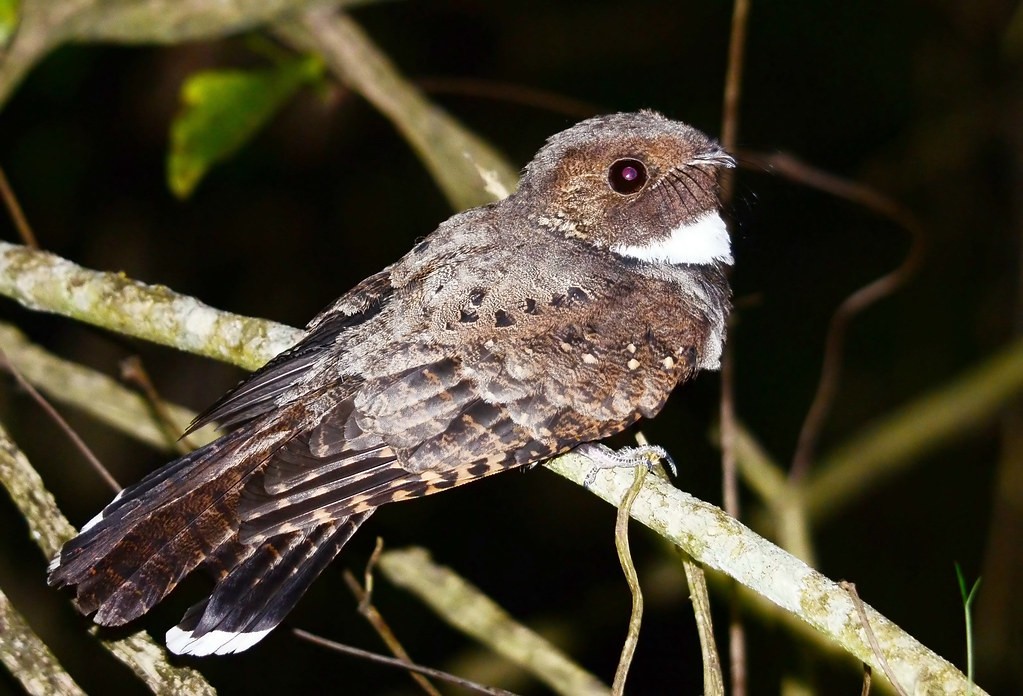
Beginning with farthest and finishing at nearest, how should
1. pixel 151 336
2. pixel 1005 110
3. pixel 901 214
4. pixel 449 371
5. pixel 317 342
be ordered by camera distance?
pixel 1005 110, pixel 901 214, pixel 151 336, pixel 317 342, pixel 449 371

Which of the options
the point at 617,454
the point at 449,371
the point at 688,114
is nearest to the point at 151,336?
the point at 449,371

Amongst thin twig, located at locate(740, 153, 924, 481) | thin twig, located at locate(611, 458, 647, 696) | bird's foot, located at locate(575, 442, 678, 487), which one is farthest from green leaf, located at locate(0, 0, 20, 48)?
thin twig, located at locate(611, 458, 647, 696)

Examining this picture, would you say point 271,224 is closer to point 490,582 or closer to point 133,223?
point 133,223

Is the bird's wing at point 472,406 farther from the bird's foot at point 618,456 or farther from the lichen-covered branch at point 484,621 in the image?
the lichen-covered branch at point 484,621

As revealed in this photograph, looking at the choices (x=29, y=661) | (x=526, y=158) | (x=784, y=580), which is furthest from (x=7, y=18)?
(x=526, y=158)

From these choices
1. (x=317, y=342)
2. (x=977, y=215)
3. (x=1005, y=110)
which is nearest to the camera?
(x=317, y=342)

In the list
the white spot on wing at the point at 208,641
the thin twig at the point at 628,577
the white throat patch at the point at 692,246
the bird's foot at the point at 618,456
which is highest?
the white throat patch at the point at 692,246

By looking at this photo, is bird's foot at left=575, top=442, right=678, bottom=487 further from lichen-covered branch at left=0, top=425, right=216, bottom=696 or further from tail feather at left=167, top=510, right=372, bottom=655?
lichen-covered branch at left=0, top=425, right=216, bottom=696

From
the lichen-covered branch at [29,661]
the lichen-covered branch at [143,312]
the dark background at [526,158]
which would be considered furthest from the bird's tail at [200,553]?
the dark background at [526,158]
